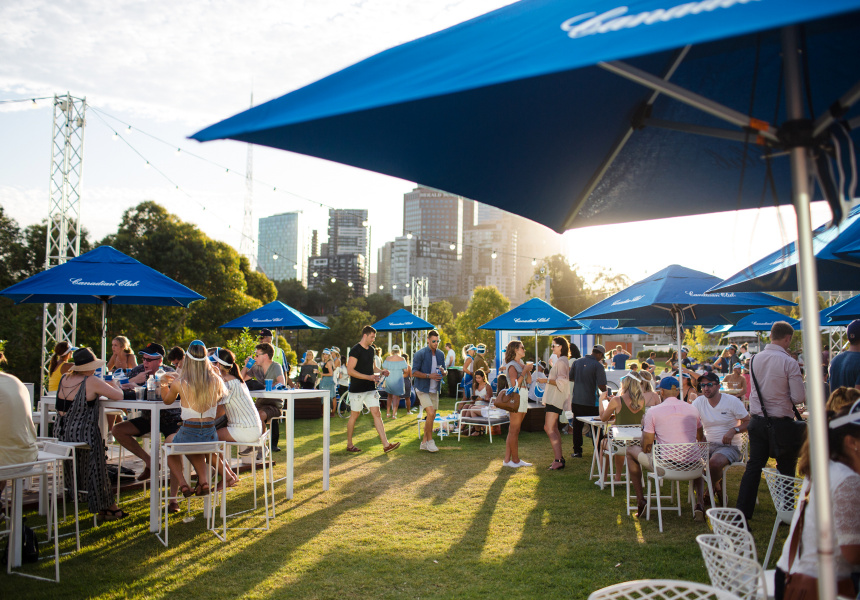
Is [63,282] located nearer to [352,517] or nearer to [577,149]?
[352,517]

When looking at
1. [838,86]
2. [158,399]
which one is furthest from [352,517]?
[838,86]

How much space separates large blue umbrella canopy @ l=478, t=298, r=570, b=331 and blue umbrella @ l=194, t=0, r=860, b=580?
27.2 feet

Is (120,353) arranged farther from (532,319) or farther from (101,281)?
(532,319)

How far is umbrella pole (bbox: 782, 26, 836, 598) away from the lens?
60.4 inches

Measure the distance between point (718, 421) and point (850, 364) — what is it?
55.0 inches

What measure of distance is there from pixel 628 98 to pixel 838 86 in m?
0.81

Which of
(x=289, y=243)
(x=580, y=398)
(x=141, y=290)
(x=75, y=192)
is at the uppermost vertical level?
(x=289, y=243)

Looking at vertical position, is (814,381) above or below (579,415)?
above

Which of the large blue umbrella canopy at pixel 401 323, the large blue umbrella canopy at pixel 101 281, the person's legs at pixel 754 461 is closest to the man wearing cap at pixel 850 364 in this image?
the person's legs at pixel 754 461

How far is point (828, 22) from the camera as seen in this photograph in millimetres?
1913

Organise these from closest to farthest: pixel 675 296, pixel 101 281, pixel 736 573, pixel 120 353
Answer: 1. pixel 736 573
2. pixel 675 296
3. pixel 101 281
4. pixel 120 353

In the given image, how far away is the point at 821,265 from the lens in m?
4.73

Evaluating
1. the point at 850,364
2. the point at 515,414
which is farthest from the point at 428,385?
the point at 850,364

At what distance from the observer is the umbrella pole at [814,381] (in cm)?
153
